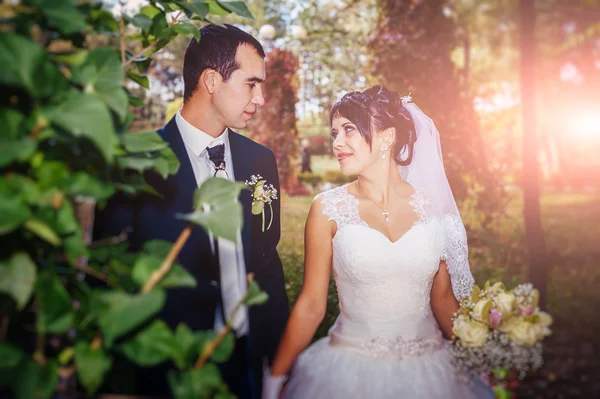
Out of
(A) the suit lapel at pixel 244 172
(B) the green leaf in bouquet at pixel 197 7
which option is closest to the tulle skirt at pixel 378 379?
(A) the suit lapel at pixel 244 172

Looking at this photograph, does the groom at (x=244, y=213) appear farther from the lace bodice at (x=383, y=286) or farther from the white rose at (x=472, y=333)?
the white rose at (x=472, y=333)

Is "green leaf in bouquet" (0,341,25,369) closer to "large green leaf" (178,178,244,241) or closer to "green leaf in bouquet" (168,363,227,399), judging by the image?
"green leaf in bouquet" (168,363,227,399)

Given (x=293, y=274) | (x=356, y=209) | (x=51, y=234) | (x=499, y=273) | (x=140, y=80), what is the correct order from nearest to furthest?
(x=51, y=234)
(x=140, y=80)
(x=356, y=209)
(x=293, y=274)
(x=499, y=273)

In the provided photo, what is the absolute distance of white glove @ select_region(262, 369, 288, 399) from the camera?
2254 mm

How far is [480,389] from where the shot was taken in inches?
88.0

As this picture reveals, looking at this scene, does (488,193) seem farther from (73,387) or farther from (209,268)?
(73,387)

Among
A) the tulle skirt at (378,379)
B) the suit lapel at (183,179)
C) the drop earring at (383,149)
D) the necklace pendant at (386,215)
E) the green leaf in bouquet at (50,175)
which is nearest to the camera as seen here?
the green leaf in bouquet at (50,175)

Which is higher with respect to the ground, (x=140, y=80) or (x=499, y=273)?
(x=140, y=80)

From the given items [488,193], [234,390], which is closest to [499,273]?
[488,193]

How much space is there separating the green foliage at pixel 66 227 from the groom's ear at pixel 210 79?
1.28 metres

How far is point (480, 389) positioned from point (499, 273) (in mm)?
1280

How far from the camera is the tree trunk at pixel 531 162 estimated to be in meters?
3.28

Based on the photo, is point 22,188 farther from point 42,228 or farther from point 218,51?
point 218,51

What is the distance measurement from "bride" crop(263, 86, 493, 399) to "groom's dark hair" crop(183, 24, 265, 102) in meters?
0.61
